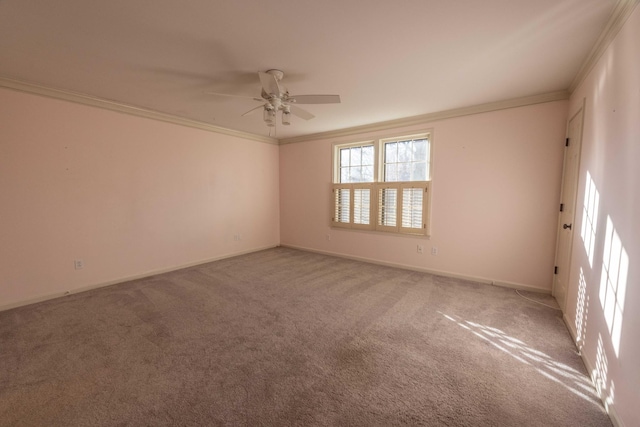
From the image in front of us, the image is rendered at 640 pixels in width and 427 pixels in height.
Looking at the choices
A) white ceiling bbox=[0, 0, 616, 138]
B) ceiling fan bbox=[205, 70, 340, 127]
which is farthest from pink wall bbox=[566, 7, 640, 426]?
ceiling fan bbox=[205, 70, 340, 127]

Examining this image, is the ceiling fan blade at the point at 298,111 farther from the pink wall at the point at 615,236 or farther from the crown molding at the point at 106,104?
the pink wall at the point at 615,236

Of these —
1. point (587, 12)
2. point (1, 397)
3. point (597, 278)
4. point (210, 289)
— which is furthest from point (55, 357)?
point (587, 12)

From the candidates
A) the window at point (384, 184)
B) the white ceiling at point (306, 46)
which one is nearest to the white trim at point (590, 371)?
the window at point (384, 184)

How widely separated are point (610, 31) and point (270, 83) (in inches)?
103

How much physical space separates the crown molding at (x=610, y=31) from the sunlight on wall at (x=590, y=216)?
1.00 meters

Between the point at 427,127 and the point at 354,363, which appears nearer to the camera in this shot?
the point at 354,363

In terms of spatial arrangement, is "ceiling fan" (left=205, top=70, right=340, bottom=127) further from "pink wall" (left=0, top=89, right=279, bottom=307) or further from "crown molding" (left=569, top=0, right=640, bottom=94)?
"pink wall" (left=0, top=89, right=279, bottom=307)

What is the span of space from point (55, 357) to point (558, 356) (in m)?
4.05

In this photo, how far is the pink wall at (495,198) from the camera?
3260mm

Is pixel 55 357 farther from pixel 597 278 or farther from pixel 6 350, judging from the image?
pixel 597 278

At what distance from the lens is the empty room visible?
1.65 m

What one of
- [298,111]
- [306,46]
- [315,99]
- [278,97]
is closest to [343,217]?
[298,111]

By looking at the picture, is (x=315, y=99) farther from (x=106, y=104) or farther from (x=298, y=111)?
(x=106, y=104)

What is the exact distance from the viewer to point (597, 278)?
1.92 metres
